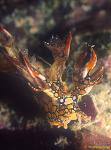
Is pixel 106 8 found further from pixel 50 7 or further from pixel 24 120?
pixel 24 120

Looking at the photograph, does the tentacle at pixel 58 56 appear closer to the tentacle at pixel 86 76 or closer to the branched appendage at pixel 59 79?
the branched appendage at pixel 59 79

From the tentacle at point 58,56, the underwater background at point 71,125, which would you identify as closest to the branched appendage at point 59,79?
the tentacle at point 58,56

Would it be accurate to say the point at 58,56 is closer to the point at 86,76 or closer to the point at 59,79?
the point at 59,79

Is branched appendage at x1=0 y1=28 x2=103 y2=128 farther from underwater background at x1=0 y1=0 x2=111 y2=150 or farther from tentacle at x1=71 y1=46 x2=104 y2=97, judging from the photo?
underwater background at x1=0 y1=0 x2=111 y2=150

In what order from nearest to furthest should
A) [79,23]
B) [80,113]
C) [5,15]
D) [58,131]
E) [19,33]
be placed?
[80,113] < [58,131] < [79,23] < [19,33] < [5,15]

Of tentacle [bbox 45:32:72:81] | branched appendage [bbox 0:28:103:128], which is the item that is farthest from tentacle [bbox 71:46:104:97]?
tentacle [bbox 45:32:72:81]

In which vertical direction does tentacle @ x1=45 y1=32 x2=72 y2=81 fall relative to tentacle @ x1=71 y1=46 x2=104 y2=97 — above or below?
above

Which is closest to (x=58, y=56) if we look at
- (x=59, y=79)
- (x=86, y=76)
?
(x=59, y=79)

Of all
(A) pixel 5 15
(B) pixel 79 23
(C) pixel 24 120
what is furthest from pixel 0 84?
(A) pixel 5 15
